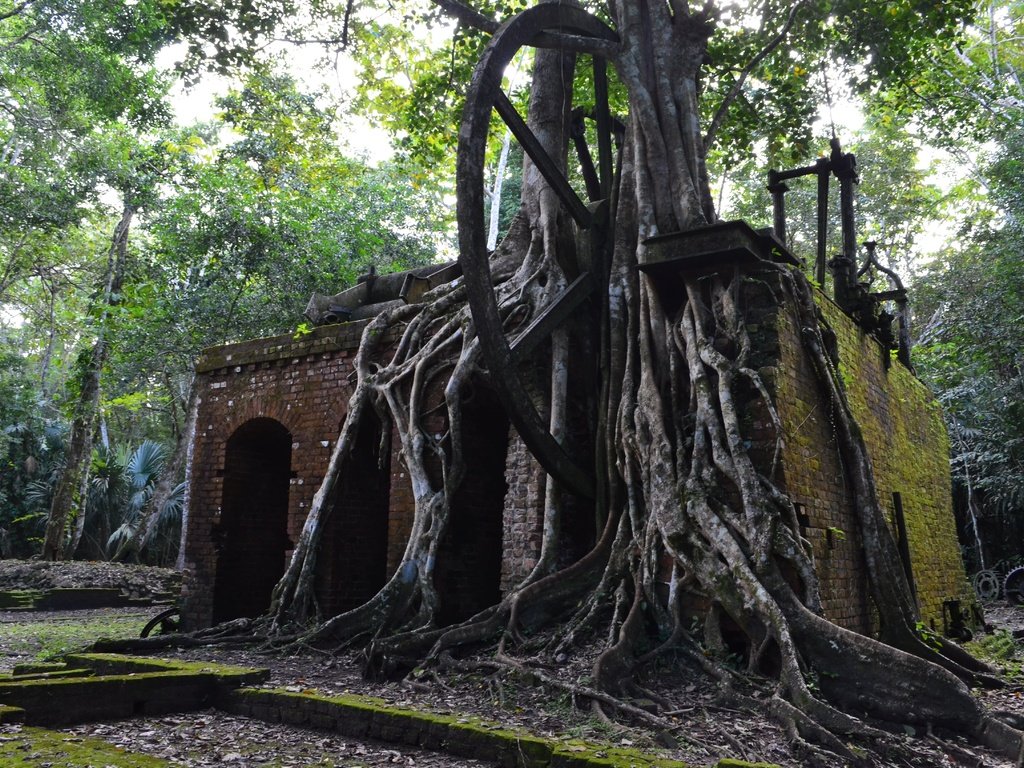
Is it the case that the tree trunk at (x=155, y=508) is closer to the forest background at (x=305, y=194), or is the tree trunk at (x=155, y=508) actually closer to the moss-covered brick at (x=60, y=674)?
the forest background at (x=305, y=194)

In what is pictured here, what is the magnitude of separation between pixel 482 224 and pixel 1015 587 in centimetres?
1470

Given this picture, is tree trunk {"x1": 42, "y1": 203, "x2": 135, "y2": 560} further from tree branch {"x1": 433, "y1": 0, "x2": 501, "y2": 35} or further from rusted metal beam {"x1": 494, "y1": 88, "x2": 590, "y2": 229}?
rusted metal beam {"x1": 494, "y1": 88, "x2": 590, "y2": 229}

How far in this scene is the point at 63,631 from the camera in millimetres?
10570

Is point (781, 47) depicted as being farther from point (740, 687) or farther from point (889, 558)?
point (740, 687)

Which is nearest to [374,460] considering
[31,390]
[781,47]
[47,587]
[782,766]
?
[782,766]

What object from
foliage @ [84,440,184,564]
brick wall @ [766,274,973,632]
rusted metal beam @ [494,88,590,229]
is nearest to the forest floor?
brick wall @ [766,274,973,632]

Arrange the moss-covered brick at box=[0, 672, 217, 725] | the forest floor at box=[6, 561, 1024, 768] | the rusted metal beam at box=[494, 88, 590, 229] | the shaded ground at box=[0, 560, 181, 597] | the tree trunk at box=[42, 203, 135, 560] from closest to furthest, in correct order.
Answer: the forest floor at box=[6, 561, 1024, 768] < the moss-covered brick at box=[0, 672, 217, 725] < the rusted metal beam at box=[494, 88, 590, 229] < the shaded ground at box=[0, 560, 181, 597] < the tree trunk at box=[42, 203, 135, 560]

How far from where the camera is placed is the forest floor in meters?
4.10

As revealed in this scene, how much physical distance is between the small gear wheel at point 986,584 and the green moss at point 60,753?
1721 centimetres

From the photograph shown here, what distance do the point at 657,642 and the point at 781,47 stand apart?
8.55m

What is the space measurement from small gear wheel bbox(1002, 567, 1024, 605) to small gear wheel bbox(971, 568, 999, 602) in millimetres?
656

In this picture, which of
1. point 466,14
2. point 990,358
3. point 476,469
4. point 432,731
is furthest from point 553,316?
point 990,358

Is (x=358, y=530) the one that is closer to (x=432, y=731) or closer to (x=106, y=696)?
(x=106, y=696)

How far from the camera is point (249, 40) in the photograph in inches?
401
